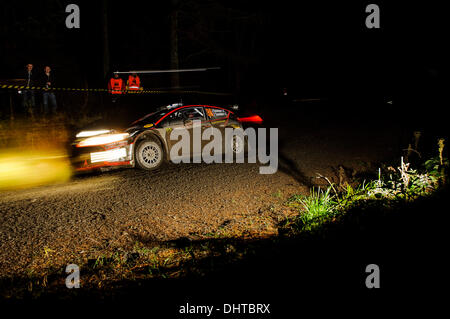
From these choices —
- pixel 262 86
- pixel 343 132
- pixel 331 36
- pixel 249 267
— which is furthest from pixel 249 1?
pixel 249 267

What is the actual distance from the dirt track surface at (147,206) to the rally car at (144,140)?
0.34 metres

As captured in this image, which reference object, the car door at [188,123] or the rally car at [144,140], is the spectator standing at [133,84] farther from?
the car door at [188,123]

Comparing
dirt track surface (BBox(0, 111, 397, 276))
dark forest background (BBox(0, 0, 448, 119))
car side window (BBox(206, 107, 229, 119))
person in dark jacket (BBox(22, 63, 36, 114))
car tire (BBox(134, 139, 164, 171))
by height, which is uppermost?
dark forest background (BBox(0, 0, 448, 119))

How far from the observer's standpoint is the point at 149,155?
24.6 ft

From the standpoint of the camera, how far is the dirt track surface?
4.07 meters

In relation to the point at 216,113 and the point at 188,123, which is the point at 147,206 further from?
the point at 216,113

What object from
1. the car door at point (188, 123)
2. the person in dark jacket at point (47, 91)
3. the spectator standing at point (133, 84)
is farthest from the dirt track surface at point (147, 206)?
the spectator standing at point (133, 84)

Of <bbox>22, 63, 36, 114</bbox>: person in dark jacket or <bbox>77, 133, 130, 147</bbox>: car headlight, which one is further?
<bbox>22, 63, 36, 114</bbox>: person in dark jacket

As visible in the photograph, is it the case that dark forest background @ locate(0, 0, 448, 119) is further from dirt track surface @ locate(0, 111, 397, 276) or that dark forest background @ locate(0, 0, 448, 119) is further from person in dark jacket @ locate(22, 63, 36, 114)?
dirt track surface @ locate(0, 111, 397, 276)

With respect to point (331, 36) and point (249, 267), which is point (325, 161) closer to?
point (249, 267)

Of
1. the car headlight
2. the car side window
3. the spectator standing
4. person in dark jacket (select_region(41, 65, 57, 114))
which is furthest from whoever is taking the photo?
the spectator standing

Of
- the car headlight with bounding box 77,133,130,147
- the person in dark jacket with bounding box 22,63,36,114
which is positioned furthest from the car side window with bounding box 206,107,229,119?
the person in dark jacket with bounding box 22,63,36,114

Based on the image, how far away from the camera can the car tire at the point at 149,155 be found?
7344 mm

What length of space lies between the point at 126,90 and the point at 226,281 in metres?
12.8
